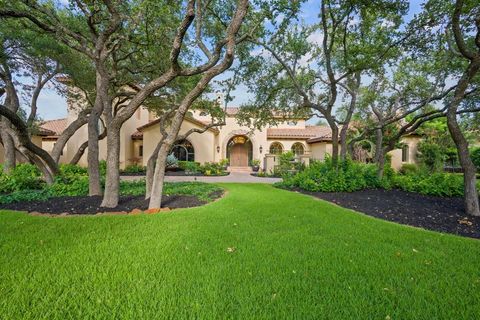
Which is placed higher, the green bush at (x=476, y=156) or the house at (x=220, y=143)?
the house at (x=220, y=143)

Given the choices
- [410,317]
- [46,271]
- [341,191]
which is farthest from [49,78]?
[410,317]

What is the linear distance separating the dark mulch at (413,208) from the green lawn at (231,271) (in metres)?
1.24

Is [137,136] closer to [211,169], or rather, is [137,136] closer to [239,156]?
[211,169]

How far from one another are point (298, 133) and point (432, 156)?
468 inches

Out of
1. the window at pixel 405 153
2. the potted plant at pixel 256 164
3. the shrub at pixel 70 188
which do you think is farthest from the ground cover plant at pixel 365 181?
the window at pixel 405 153

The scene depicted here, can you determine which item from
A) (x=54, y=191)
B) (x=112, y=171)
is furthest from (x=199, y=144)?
(x=112, y=171)

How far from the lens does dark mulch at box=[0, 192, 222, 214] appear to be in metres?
5.97

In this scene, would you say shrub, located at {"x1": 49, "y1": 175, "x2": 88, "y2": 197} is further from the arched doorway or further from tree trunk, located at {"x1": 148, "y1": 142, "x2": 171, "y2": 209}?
the arched doorway

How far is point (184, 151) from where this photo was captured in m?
22.5

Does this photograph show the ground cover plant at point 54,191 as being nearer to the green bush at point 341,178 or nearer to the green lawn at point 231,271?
the green lawn at point 231,271

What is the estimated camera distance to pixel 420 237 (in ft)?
13.8

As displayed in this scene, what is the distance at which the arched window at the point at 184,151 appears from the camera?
73.0 ft

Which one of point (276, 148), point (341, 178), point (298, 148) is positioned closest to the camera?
point (341, 178)

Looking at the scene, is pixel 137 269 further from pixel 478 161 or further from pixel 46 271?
pixel 478 161
